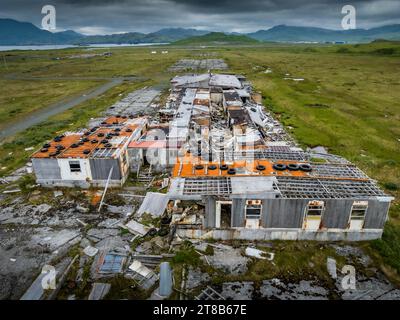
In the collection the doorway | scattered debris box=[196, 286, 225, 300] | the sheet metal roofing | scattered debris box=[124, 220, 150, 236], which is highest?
the sheet metal roofing

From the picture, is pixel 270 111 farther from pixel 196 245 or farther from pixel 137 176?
pixel 196 245

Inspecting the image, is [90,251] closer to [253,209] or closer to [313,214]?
[253,209]

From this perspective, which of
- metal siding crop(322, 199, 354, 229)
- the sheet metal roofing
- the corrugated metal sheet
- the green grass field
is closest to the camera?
metal siding crop(322, 199, 354, 229)

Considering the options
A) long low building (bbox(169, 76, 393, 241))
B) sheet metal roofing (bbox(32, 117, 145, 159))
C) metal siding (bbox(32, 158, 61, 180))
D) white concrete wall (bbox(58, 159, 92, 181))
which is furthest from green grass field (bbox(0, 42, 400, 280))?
white concrete wall (bbox(58, 159, 92, 181))

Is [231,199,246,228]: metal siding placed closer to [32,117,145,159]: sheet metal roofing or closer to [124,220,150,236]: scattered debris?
[124,220,150,236]: scattered debris

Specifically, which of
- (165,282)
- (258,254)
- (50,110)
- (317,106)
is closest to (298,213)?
(258,254)

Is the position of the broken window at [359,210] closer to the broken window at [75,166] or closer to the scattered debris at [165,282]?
the scattered debris at [165,282]

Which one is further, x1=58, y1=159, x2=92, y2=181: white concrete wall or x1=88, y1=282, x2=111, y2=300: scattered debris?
x1=58, y1=159, x2=92, y2=181: white concrete wall
